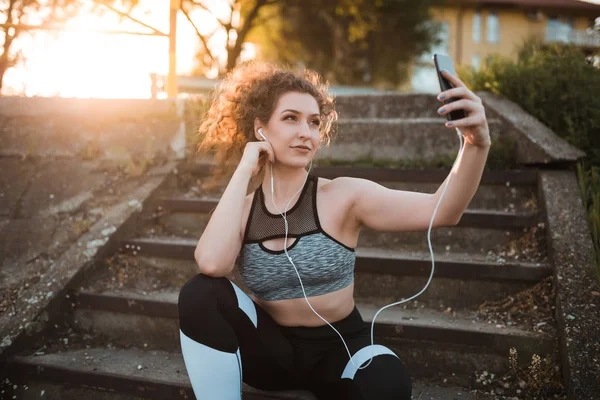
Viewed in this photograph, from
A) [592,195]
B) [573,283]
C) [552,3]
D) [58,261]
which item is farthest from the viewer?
[552,3]

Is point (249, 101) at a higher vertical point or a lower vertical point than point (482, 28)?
lower

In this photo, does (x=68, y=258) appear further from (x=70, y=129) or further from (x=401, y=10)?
(x=401, y=10)

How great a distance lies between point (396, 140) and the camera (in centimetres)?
373

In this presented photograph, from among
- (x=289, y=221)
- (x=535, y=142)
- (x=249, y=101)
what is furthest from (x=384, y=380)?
(x=535, y=142)

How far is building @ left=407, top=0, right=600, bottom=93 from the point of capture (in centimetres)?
2961

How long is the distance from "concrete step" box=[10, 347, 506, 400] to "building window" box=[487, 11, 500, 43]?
32323 millimetres

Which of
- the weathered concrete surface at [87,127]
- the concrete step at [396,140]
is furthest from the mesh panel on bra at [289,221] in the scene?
the weathered concrete surface at [87,127]

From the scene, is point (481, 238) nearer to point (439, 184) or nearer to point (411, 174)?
point (439, 184)

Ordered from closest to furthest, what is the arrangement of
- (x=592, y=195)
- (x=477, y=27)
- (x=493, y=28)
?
(x=592, y=195), (x=477, y=27), (x=493, y=28)

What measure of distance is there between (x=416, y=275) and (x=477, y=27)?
31.3 meters

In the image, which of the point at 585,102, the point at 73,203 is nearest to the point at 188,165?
the point at 73,203

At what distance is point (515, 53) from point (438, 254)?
3.03 meters

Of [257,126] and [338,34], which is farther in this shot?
[338,34]

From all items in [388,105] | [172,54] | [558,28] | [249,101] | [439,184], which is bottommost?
[439,184]
